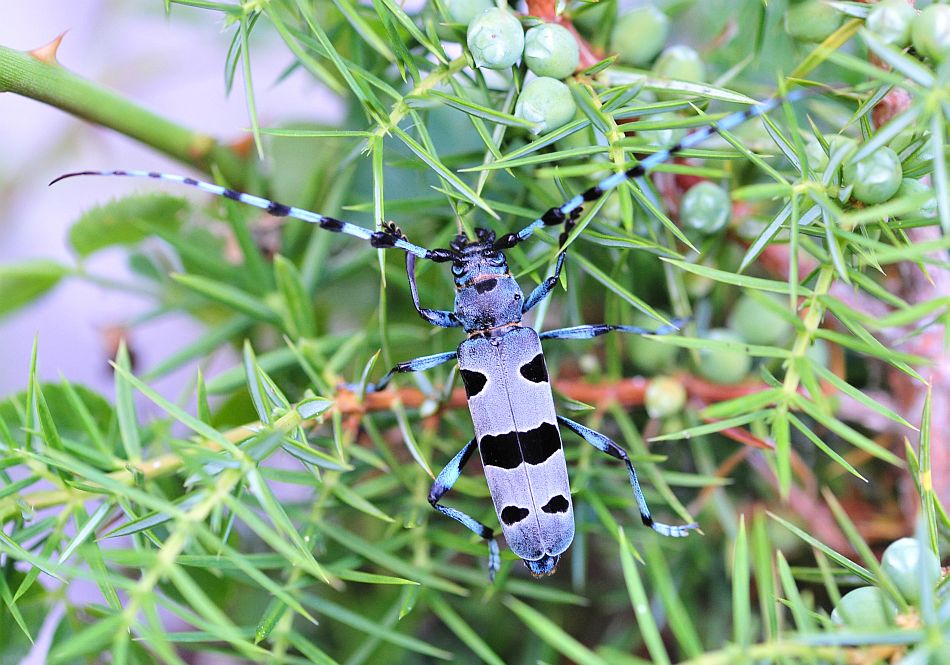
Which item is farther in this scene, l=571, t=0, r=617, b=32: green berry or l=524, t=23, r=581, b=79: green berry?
l=571, t=0, r=617, b=32: green berry

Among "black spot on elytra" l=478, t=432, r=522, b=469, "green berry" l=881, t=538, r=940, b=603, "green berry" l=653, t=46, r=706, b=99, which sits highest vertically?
"green berry" l=653, t=46, r=706, b=99

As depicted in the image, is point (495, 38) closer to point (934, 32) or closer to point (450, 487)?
point (934, 32)

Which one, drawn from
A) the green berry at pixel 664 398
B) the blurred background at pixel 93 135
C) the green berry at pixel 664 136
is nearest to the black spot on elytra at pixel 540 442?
the green berry at pixel 664 398

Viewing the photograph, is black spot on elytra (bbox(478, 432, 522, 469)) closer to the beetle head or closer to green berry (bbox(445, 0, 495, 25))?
the beetle head

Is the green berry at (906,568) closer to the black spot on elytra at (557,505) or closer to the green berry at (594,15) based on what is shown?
the black spot on elytra at (557,505)

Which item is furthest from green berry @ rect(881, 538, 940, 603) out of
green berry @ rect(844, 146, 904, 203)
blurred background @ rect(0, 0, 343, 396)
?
blurred background @ rect(0, 0, 343, 396)

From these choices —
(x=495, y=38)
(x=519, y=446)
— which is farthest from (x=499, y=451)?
(x=495, y=38)

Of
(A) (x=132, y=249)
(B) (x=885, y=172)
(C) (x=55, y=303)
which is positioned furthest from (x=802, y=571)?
(C) (x=55, y=303)
